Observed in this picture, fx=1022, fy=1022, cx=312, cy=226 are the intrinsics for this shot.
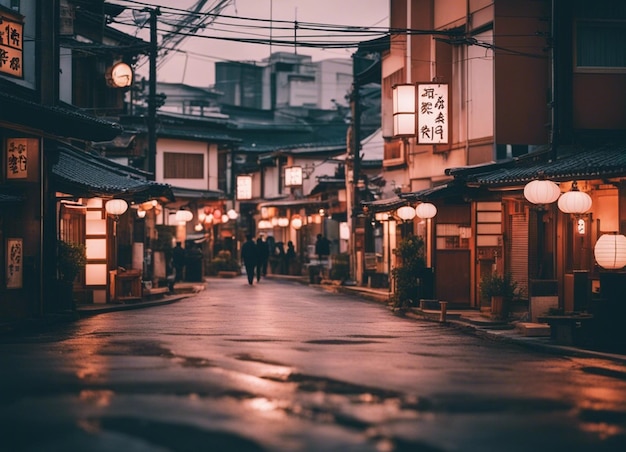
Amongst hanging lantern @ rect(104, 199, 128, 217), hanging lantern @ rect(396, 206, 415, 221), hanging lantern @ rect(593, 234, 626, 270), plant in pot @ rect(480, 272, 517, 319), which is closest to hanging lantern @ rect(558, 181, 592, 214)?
hanging lantern @ rect(593, 234, 626, 270)

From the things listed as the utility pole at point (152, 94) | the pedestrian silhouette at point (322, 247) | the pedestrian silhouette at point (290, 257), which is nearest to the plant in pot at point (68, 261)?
the utility pole at point (152, 94)

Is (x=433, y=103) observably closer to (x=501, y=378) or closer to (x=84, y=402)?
(x=501, y=378)

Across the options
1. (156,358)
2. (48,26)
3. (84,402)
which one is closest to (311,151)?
(48,26)

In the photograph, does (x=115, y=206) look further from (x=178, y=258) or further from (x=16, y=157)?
(x=178, y=258)

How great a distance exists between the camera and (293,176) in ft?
219

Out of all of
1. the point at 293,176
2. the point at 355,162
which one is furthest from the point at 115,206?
the point at 293,176

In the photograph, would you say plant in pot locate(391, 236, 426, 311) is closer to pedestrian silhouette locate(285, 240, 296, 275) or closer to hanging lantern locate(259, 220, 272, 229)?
pedestrian silhouette locate(285, 240, 296, 275)

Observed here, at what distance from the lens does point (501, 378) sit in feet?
50.8

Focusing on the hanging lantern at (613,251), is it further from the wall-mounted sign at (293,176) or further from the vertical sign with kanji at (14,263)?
the wall-mounted sign at (293,176)

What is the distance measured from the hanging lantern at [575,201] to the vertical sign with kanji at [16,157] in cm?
1340

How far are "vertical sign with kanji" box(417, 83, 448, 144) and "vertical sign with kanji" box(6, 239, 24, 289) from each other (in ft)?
44.4

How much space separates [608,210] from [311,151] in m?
46.6

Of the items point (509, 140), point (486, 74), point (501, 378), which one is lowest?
point (501, 378)

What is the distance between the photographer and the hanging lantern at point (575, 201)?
22734mm
